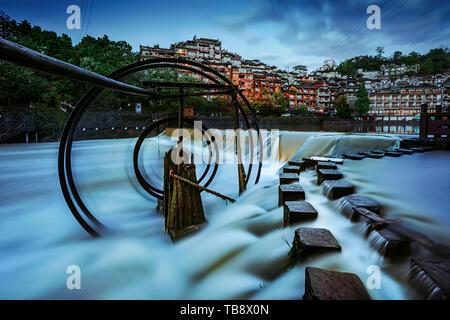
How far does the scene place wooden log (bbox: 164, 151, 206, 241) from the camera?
263 cm

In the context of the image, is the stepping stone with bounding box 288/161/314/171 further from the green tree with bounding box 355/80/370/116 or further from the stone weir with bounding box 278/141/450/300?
the green tree with bounding box 355/80/370/116

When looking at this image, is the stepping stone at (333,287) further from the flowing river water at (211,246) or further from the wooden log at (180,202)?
the wooden log at (180,202)

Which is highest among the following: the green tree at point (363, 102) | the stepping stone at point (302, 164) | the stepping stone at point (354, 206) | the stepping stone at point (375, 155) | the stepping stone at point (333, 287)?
the green tree at point (363, 102)

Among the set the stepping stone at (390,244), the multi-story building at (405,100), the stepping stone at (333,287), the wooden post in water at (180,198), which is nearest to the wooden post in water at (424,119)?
the stepping stone at (390,244)

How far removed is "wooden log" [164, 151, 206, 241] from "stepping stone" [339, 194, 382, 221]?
1.77m

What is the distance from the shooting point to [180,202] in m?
2.67

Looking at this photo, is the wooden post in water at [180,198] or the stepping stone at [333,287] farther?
the wooden post in water at [180,198]

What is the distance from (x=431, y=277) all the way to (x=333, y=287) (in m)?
0.64

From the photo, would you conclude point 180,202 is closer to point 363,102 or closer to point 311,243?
point 311,243

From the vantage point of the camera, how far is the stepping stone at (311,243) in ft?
5.86

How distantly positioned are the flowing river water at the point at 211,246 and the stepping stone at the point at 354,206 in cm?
9

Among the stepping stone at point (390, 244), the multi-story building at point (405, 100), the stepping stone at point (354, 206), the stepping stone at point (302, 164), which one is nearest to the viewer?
the stepping stone at point (390, 244)

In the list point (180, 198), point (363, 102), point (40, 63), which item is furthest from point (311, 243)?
point (363, 102)
